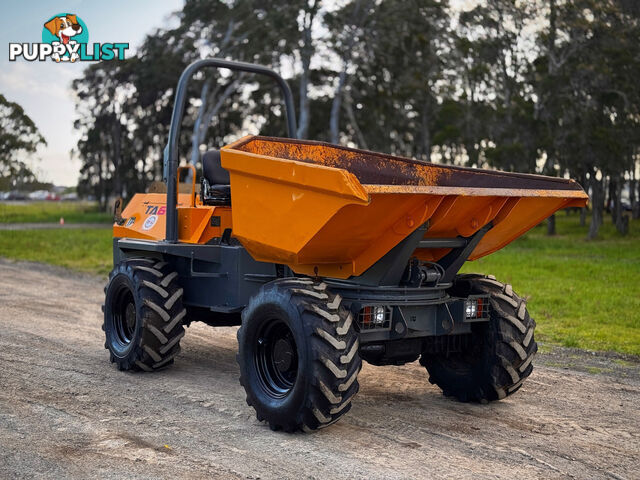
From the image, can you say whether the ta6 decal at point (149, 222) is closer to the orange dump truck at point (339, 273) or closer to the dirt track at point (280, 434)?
the orange dump truck at point (339, 273)

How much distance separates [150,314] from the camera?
7121mm

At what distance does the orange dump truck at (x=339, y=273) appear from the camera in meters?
5.34

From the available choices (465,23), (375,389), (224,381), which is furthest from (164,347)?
(465,23)

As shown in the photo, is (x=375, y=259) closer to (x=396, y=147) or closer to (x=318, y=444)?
(x=318, y=444)

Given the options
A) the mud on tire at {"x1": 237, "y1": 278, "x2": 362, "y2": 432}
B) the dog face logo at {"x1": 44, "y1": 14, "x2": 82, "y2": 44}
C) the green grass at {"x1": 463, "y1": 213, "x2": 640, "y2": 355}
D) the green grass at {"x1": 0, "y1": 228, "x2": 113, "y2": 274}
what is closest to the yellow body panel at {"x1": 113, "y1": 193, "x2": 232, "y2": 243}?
the mud on tire at {"x1": 237, "y1": 278, "x2": 362, "y2": 432}

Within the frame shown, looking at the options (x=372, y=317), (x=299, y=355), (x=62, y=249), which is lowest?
(x=62, y=249)

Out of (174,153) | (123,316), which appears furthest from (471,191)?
(123,316)

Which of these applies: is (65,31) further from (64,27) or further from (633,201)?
(633,201)

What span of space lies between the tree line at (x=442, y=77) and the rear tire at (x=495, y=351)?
26579 millimetres

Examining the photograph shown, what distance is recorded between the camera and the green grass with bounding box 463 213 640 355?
10484 mm

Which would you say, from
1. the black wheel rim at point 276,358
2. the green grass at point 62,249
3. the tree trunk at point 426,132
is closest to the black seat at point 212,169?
the black wheel rim at point 276,358

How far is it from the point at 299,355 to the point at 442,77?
34919 millimetres

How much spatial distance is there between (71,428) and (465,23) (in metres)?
35.4

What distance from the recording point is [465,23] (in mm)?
37875
